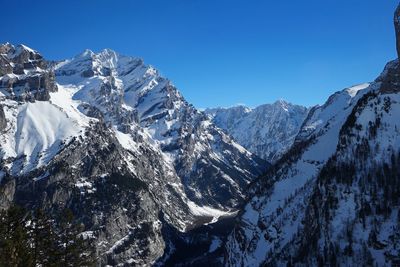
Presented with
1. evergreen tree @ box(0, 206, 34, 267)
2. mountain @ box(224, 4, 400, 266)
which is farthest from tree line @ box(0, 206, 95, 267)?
mountain @ box(224, 4, 400, 266)

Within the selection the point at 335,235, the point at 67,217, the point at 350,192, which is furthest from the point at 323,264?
the point at 67,217

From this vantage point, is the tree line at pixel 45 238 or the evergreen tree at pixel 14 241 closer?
the evergreen tree at pixel 14 241

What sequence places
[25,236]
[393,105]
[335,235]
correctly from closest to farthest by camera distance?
1. [25,236]
2. [335,235]
3. [393,105]

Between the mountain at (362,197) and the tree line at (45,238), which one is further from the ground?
the mountain at (362,197)

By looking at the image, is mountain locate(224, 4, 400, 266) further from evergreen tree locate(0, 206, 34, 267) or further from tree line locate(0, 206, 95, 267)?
evergreen tree locate(0, 206, 34, 267)

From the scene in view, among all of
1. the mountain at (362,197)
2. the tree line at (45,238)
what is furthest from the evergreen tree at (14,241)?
the mountain at (362,197)

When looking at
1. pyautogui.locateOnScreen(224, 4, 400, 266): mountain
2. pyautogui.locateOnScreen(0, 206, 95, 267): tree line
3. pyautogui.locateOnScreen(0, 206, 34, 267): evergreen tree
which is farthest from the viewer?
pyautogui.locateOnScreen(224, 4, 400, 266): mountain

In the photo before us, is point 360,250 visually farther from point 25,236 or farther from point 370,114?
point 25,236

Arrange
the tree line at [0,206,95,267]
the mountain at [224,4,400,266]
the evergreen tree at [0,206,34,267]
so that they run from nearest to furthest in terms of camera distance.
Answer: the evergreen tree at [0,206,34,267] < the tree line at [0,206,95,267] < the mountain at [224,4,400,266]

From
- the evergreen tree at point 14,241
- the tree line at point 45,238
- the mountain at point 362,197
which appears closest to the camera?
the evergreen tree at point 14,241

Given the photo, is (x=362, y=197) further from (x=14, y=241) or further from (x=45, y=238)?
(x=14, y=241)

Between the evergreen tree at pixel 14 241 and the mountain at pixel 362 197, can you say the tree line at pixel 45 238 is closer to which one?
the evergreen tree at pixel 14 241
